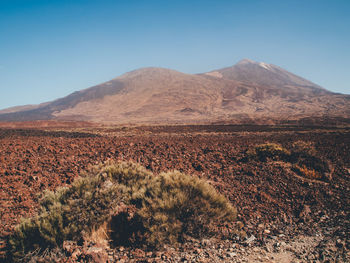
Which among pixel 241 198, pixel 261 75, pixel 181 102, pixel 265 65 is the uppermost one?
pixel 265 65

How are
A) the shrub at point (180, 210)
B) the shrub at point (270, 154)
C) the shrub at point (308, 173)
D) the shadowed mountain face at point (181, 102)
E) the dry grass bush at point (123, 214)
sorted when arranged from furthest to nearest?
1. the shadowed mountain face at point (181, 102)
2. the shrub at point (270, 154)
3. the shrub at point (308, 173)
4. the shrub at point (180, 210)
5. the dry grass bush at point (123, 214)

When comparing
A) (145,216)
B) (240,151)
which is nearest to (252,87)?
(240,151)

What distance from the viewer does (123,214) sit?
4.11 metres

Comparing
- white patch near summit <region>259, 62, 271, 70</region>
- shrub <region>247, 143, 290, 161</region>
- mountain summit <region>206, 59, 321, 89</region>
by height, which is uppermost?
white patch near summit <region>259, 62, 271, 70</region>

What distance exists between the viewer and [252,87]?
356 feet

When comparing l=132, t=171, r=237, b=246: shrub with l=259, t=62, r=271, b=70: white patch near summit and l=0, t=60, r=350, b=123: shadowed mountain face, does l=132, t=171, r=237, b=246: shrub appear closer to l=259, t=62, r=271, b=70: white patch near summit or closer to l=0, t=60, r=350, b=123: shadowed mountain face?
l=0, t=60, r=350, b=123: shadowed mountain face

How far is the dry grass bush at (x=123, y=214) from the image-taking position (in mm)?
3197

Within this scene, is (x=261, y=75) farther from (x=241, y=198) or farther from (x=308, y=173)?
(x=241, y=198)

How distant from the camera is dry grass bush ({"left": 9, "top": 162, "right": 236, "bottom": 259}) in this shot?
320 cm

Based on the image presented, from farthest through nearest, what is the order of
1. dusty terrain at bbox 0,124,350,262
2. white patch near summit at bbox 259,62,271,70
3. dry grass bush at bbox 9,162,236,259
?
white patch near summit at bbox 259,62,271,70 → dusty terrain at bbox 0,124,350,262 → dry grass bush at bbox 9,162,236,259

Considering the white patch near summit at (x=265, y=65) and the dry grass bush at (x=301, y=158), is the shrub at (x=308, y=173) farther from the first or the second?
the white patch near summit at (x=265, y=65)

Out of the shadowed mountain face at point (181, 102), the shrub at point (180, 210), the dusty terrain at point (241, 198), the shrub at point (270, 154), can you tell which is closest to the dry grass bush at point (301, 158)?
the shrub at point (270, 154)

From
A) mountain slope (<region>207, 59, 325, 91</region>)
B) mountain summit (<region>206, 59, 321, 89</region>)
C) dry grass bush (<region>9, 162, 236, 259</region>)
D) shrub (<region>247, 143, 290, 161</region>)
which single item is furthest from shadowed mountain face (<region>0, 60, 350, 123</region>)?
dry grass bush (<region>9, 162, 236, 259</region>)

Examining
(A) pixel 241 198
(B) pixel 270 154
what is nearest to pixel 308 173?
(B) pixel 270 154
